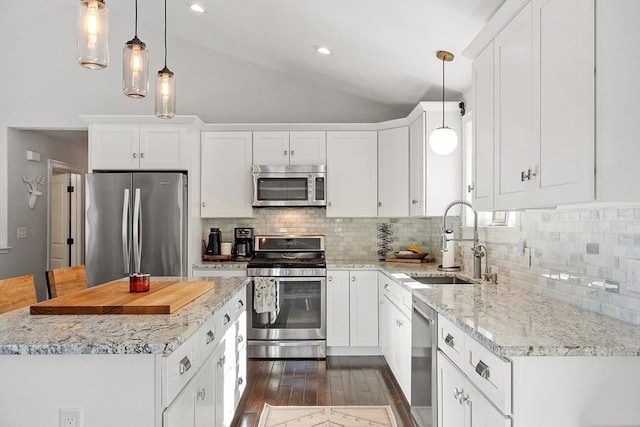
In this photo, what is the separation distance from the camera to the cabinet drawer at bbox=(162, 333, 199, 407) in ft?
4.75

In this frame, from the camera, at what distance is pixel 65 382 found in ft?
4.70

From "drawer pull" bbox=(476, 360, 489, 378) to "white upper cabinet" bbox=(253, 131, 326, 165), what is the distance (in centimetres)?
315

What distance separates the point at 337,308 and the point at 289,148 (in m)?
1.75

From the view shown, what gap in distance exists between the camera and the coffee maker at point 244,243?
4531 mm

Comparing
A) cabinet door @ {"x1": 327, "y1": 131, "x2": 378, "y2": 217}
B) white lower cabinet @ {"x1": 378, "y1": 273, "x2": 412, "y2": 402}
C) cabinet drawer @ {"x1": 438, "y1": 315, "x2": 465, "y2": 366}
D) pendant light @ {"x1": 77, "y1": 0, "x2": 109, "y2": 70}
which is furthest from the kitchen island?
cabinet door @ {"x1": 327, "y1": 131, "x2": 378, "y2": 217}

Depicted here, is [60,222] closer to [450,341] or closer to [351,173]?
[351,173]

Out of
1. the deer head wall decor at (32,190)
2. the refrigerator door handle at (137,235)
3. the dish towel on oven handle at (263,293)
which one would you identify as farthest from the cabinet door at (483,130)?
the deer head wall decor at (32,190)

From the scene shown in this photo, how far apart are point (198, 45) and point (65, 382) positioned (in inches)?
166

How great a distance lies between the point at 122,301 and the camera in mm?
1946

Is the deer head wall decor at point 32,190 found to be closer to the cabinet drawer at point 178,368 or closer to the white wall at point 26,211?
the white wall at point 26,211

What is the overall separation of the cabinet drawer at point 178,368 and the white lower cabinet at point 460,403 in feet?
3.73

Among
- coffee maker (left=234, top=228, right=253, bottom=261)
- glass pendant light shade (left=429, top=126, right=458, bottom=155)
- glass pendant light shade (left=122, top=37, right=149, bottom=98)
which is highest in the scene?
glass pendant light shade (left=122, top=37, right=149, bottom=98)

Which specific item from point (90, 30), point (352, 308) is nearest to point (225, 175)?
point (352, 308)

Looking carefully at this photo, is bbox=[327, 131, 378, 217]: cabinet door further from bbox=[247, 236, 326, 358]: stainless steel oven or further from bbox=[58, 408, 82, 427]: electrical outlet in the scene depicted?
bbox=[58, 408, 82, 427]: electrical outlet
